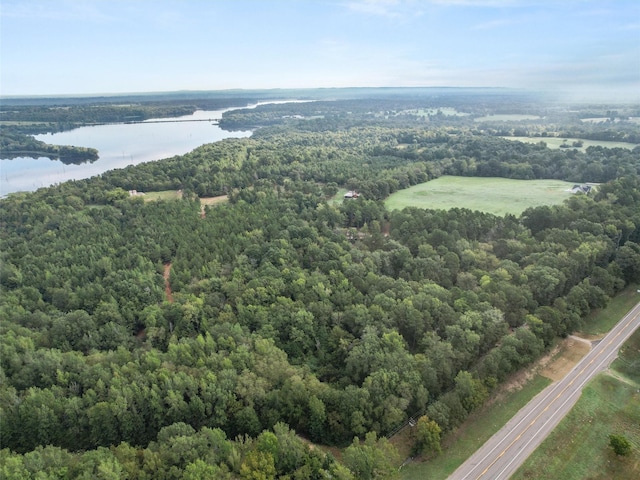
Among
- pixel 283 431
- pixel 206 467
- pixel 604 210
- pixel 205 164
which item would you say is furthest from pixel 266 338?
pixel 205 164

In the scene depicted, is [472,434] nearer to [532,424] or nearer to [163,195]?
[532,424]

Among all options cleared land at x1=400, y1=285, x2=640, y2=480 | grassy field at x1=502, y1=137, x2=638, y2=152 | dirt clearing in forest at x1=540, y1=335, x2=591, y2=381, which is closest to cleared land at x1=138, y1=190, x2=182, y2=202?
cleared land at x1=400, y1=285, x2=640, y2=480

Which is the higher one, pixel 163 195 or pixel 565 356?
pixel 163 195

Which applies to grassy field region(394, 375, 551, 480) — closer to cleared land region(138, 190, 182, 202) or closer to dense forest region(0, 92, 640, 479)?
dense forest region(0, 92, 640, 479)

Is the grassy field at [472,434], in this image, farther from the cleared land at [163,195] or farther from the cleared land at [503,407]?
the cleared land at [163,195]

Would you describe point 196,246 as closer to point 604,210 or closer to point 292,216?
point 292,216

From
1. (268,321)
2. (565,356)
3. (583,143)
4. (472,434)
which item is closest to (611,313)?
(565,356)

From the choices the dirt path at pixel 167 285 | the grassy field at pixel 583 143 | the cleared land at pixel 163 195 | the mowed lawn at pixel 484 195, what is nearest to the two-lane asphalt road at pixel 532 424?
the dirt path at pixel 167 285
